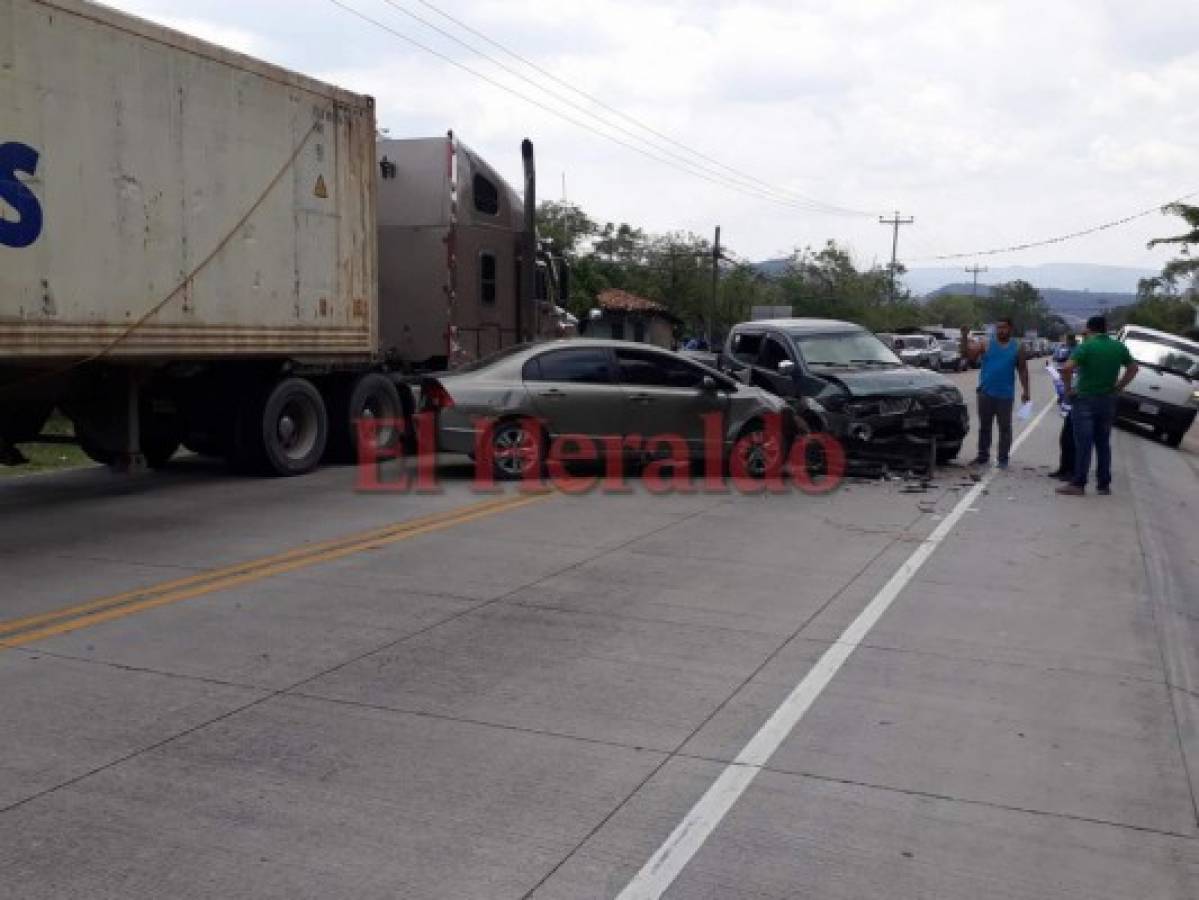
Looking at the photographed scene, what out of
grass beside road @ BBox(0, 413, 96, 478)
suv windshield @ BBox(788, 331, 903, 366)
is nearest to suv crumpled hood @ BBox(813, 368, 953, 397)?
suv windshield @ BBox(788, 331, 903, 366)

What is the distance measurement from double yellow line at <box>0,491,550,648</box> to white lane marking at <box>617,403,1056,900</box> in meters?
3.67

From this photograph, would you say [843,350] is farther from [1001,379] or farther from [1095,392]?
[1095,392]

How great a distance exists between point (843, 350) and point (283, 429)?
21.4 feet

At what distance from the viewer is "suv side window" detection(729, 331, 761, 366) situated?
14734mm

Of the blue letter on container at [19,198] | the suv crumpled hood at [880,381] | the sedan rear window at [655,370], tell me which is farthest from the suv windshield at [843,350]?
the blue letter on container at [19,198]

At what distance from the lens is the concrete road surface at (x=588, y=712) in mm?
3877

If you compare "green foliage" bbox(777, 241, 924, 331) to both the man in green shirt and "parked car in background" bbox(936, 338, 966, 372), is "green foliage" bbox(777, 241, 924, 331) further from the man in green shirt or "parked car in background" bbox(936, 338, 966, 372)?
the man in green shirt

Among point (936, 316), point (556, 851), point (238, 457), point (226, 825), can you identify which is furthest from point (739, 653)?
point (936, 316)

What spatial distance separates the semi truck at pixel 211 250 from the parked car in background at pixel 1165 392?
12.3 m

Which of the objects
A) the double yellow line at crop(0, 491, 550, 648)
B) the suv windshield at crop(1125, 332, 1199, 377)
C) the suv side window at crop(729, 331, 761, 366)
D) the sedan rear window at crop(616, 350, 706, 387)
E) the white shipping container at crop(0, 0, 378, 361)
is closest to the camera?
the double yellow line at crop(0, 491, 550, 648)

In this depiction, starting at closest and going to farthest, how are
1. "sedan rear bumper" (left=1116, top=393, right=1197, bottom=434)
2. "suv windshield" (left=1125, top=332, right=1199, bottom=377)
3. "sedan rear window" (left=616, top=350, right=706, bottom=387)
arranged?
"sedan rear window" (left=616, top=350, right=706, bottom=387)
"sedan rear bumper" (left=1116, top=393, right=1197, bottom=434)
"suv windshield" (left=1125, top=332, right=1199, bottom=377)

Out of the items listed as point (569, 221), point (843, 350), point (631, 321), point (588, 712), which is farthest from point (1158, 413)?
point (569, 221)

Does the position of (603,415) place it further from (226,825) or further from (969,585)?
(226,825)

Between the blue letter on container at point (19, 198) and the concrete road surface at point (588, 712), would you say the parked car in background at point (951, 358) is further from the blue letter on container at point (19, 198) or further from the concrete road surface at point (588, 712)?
the blue letter on container at point (19, 198)
